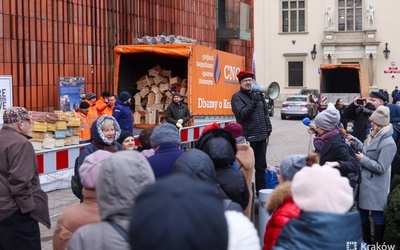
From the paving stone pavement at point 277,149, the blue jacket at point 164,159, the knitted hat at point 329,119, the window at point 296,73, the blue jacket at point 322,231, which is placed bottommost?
the paving stone pavement at point 277,149

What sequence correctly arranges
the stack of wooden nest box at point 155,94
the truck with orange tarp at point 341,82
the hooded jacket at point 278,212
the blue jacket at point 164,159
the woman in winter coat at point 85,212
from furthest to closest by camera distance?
1. the truck with orange tarp at point 341,82
2. the stack of wooden nest box at point 155,94
3. the blue jacket at point 164,159
4. the woman in winter coat at point 85,212
5. the hooded jacket at point 278,212

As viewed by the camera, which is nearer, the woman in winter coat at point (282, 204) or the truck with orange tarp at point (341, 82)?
the woman in winter coat at point (282, 204)

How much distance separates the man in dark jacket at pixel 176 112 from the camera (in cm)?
1322

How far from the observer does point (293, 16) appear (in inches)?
1879

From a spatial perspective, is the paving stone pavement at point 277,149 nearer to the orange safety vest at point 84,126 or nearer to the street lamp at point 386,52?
the orange safety vest at point 84,126


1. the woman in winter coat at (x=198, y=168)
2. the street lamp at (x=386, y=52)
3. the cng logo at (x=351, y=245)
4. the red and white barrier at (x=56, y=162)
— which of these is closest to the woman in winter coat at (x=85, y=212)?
the woman in winter coat at (x=198, y=168)

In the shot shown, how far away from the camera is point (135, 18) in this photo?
59.2 feet

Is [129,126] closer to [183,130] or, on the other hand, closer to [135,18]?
[183,130]

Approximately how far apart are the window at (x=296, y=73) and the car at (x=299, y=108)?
41.6 feet

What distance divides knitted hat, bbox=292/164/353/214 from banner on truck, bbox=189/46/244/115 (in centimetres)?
1103

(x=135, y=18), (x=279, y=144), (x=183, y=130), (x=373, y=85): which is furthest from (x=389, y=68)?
(x=183, y=130)

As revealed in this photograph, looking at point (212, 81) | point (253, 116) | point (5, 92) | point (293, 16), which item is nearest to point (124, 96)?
point (5, 92)

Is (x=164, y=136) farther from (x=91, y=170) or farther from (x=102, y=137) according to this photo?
(x=91, y=170)

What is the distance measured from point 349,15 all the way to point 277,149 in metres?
29.9
